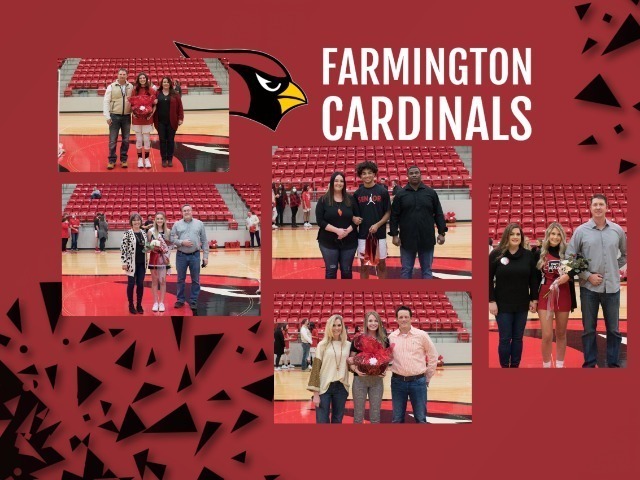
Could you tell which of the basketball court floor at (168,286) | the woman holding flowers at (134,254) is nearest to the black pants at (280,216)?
the basketball court floor at (168,286)

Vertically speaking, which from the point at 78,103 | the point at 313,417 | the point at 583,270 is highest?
the point at 78,103

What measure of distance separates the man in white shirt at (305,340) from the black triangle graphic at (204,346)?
2.14 feet

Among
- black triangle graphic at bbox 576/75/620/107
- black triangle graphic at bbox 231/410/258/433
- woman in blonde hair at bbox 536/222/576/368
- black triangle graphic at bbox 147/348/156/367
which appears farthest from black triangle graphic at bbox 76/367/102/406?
black triangle graphic at bbox 576/75/620/107

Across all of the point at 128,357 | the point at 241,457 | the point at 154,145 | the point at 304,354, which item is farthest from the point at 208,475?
the point at 154,145

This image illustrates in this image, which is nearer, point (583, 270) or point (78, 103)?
point (583, 270)

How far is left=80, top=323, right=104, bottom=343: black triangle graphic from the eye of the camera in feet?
23.9

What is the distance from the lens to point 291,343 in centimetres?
791

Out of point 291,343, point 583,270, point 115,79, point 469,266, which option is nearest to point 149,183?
point 115,79

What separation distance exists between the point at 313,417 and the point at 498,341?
4.94 ft

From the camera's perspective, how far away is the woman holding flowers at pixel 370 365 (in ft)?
23.5

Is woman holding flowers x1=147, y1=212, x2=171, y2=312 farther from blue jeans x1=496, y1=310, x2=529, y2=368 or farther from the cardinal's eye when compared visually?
blue jeans x1=496, y1=310, x2=529, y2=368

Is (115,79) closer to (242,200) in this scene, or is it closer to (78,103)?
(78,103)

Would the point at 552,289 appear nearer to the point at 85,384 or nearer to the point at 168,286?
the point at 168,286

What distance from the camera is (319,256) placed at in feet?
27.0
